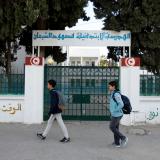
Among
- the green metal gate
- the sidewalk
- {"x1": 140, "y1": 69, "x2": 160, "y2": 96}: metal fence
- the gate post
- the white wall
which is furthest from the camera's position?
the green metal gate

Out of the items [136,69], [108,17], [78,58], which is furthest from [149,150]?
[78,58]

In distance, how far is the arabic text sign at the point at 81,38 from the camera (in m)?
17.7

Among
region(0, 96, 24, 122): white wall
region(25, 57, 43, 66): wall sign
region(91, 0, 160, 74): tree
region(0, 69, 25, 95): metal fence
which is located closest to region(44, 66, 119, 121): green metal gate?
region(25, 57, 43, 66): wall sign

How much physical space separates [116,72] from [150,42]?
2.36 metres

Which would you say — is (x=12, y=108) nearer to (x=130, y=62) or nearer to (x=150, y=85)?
(x=130, y=62)

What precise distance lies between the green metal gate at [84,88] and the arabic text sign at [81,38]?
3.11 ft

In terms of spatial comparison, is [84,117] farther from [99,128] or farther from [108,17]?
[108,17]

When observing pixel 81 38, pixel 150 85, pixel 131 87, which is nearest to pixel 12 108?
pixel 81 38

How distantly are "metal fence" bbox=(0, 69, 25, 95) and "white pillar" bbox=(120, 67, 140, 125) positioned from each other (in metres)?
3.73

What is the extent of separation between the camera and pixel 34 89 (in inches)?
672

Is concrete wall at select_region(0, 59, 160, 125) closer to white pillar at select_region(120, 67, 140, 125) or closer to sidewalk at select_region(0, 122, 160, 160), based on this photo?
white pillar at select_region(120, 67, 140, 125)

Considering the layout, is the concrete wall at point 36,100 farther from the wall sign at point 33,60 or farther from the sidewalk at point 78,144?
the sidewalk at point 78,144

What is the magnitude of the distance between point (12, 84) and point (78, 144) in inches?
217

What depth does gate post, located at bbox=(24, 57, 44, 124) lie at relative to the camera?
17.0 meters
